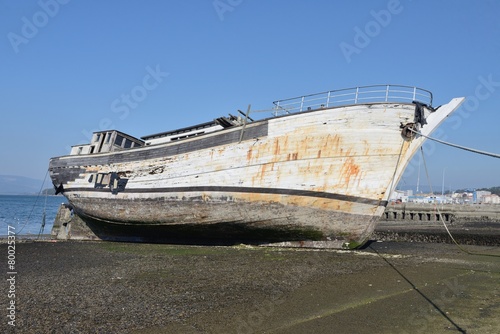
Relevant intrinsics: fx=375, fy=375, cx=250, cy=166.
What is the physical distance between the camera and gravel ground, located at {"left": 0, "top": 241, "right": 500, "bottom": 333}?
550cm

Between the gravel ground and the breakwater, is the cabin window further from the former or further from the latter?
the breakwater

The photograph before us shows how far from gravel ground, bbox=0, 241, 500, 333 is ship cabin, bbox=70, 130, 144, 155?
8.71m

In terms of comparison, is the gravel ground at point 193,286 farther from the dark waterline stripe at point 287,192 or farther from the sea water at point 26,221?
the sea water at point 26,221

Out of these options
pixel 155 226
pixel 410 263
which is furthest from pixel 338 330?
pixel 155 226

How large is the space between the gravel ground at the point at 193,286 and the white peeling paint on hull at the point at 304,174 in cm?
141

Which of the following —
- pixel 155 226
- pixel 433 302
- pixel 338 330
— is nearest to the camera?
pixel 338 330

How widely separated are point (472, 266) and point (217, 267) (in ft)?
23.2

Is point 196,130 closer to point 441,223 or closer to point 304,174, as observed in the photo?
point 304,174

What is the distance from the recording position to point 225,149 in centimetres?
1533

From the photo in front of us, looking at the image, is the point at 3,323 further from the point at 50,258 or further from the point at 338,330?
the point at 50,258

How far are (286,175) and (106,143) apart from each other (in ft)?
39.3

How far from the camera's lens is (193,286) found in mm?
7883

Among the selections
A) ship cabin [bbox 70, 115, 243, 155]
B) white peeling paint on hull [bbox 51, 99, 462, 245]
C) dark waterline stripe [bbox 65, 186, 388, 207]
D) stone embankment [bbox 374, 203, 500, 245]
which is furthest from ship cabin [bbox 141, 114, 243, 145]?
stone embankment [bbox 374, 203, 500, 245]

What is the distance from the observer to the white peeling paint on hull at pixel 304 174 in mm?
13188
